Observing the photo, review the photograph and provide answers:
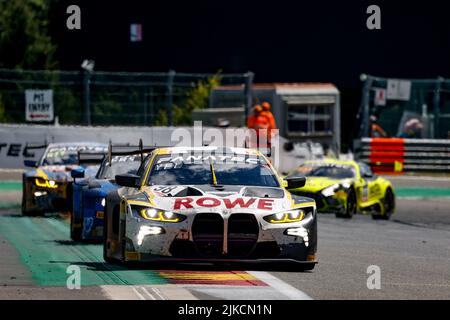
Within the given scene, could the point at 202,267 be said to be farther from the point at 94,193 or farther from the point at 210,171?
the point at 94,193

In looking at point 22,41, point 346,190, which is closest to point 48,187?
point 346,190

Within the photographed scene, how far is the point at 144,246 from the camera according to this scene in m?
12.3

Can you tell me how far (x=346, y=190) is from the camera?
2392 cm

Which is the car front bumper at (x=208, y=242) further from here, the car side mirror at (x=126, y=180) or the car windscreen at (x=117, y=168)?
the car windscreen at (x=117, y=168)

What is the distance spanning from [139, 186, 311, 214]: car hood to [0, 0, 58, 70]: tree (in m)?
31.8

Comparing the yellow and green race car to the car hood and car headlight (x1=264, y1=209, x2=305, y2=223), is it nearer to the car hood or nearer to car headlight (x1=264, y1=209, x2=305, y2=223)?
the car hood

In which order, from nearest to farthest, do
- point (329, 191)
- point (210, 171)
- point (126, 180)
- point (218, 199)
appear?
1. point (218, 199)
2. point (126, 180)
3. point (210, 171)
4. point (329, 191)

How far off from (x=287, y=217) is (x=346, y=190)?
11.6m

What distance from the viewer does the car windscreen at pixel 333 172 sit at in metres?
24.7

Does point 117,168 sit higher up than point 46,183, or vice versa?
point 117,168

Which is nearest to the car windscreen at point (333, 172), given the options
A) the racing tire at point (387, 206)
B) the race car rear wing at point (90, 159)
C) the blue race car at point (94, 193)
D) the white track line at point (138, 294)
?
the racing tire at point (387, 206)

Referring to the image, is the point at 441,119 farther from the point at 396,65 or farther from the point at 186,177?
the point at 186,177

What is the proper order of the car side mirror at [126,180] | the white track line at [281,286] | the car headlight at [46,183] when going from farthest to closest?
the car headlight at [46,183]
the car side mirror at [126,180]
the white track line at [281,286]
